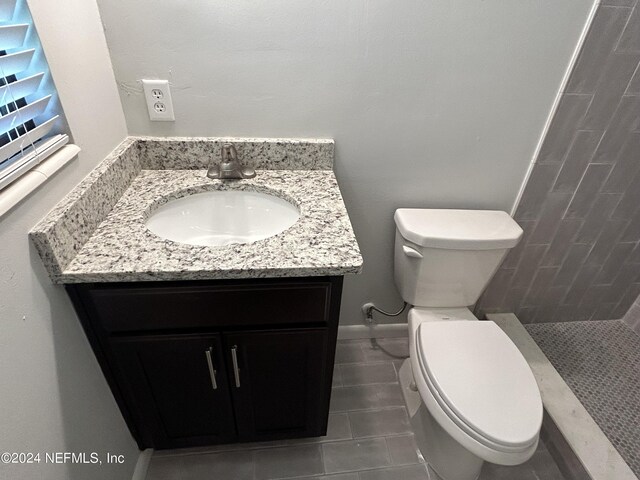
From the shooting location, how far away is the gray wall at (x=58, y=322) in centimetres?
65

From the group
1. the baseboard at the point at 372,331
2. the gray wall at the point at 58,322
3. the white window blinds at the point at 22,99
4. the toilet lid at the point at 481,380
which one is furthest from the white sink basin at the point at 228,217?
the baseboard at the point at 372,331

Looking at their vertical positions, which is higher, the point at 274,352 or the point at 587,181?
the point at 587,181

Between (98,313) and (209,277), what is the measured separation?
305 millimetres

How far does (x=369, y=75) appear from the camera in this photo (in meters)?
1.07

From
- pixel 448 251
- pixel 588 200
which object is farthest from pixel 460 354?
pixel 588 200

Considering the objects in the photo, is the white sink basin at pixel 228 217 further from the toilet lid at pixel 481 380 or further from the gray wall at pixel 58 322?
the toilet lid at pixel 481 380

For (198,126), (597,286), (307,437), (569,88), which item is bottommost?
(307,437)

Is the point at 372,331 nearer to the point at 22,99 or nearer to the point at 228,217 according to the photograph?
the point at 228,217

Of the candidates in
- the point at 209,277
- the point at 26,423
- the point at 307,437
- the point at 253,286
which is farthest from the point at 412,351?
the point at 26,423

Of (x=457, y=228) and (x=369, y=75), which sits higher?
(x=369, y=75)

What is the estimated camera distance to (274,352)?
97 centimetres

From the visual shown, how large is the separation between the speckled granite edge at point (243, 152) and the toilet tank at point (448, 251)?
377 mm

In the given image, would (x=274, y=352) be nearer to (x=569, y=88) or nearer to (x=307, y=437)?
(x=307, y=437)

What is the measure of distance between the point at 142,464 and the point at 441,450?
1.02 metres
